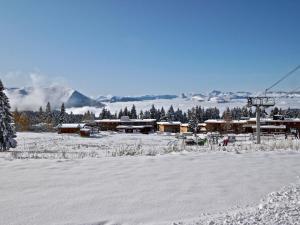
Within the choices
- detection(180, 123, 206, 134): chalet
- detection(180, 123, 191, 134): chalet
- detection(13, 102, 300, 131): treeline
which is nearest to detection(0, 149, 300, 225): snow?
detection(13, 102, 300, 131): treeline

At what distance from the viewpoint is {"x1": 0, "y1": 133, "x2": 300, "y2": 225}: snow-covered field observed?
21.0ft

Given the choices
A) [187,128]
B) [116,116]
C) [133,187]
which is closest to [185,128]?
[187,128]

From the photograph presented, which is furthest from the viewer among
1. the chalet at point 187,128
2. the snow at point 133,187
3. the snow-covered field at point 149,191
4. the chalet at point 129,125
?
the chalet at point 187,128

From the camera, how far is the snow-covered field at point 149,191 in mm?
6414

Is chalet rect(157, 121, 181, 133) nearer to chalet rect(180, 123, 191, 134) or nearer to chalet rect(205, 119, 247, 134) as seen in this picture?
chalet rect(180, 123, 191, 134)

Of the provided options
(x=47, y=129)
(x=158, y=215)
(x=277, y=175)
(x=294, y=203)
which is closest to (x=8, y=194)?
(x=158, y=215)

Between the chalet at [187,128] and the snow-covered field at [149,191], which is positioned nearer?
the snow-covered field at [149,191]

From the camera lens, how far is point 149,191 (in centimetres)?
806

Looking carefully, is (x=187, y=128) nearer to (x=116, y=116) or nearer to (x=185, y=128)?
(x=185, y=128)

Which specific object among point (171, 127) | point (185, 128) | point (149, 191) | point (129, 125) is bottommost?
point (185, 128)

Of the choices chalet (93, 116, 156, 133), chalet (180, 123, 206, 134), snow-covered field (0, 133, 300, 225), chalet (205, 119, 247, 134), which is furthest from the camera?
chalet (180, 123, 206, 134)

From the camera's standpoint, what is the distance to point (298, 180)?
9.28 metres

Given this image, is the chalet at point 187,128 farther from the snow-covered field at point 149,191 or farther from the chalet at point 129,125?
the snow-covered field at point 149,191

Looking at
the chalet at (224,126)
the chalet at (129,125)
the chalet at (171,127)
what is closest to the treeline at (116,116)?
the chalet at (224,126)
